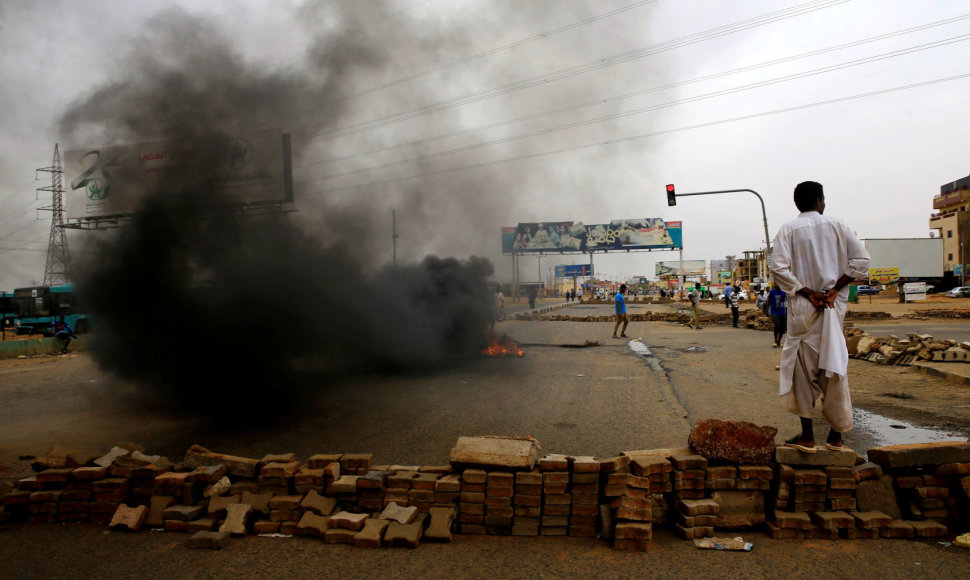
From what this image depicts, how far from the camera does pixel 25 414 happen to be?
708 centimetres

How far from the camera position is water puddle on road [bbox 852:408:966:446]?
4.80 m

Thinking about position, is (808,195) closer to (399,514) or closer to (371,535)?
(399,514)

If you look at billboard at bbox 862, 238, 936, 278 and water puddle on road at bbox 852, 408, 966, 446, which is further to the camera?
billboard at bbox 862, 238, 936, 278

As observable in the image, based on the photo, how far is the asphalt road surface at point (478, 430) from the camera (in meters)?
2.79

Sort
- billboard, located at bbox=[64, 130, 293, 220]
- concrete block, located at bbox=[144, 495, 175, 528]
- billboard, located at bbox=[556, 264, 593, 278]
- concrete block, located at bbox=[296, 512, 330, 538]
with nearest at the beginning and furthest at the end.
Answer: concrete block, located at bbox=[296, 512, 330, 538] < concrete block, located at bbox=[144, 495, 175, 528] < billboard, located at bbox=[64, 130, 293, 220] < billboard, located at bbox=[556, 264, 593, 278]

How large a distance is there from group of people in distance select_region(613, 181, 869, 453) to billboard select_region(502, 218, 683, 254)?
4576cm

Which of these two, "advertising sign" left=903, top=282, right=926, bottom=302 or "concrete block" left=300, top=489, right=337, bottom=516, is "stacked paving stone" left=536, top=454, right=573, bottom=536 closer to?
"concrete block" left=300, top=489, right=337, bottom=516

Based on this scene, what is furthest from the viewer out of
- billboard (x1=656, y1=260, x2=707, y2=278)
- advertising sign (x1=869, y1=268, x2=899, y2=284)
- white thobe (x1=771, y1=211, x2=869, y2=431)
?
billboard (x1=656, y1=260, x2=707, y2=278)

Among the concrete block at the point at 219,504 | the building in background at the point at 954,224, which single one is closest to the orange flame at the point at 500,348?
the concrete block at the point at 219,504

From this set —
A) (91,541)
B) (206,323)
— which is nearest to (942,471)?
(91,541)

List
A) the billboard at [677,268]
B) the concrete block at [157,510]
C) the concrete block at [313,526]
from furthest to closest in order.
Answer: the billboard at [677,268]
the concrete block at [157,510]
the concrete block at [313,526]

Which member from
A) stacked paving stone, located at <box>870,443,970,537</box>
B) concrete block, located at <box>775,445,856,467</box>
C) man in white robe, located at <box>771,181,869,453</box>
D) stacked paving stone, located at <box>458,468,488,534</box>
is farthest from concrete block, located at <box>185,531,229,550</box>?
stacked paving stone, located at <box>870,443,970,537</box>

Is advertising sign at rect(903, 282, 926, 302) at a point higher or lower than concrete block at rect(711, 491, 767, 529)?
higher

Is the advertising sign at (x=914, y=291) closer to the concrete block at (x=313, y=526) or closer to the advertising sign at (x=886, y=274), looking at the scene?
the advertising sign at (x=886, y=274)
